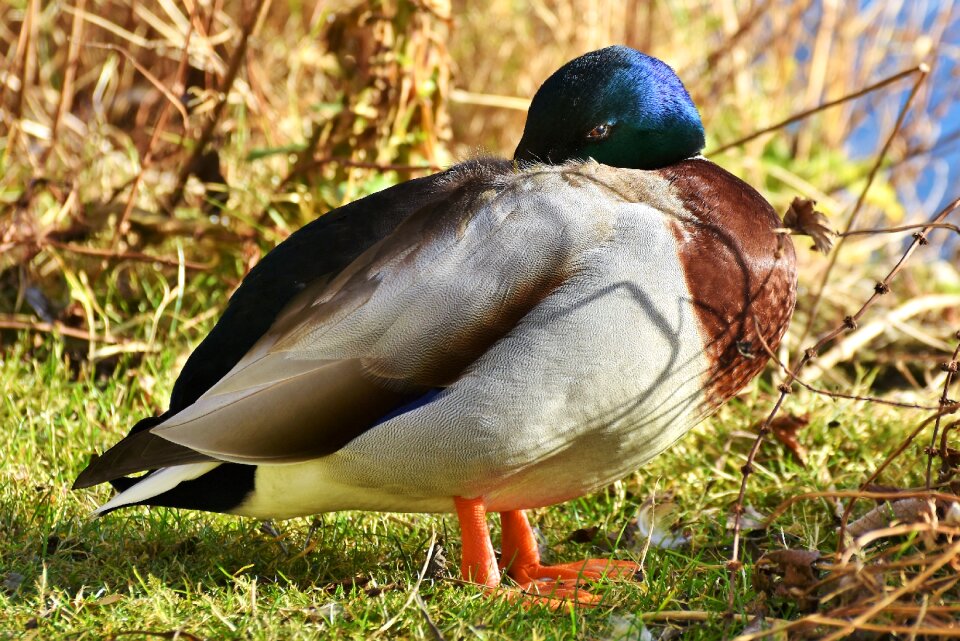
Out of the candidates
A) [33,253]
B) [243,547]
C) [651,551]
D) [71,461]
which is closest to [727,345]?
[651,551]

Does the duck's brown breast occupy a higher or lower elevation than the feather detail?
higher

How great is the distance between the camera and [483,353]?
2.82 meters

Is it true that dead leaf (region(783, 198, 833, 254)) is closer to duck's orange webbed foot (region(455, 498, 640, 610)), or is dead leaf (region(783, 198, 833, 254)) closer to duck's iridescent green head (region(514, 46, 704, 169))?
duck's iridescent green head (region(514, 46, 704, 169))

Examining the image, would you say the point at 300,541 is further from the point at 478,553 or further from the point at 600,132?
the point at 600,132

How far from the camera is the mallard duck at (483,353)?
2.77 m

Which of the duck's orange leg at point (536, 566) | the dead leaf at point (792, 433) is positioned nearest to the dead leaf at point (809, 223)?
the duck's orange leg at point (536, 566)

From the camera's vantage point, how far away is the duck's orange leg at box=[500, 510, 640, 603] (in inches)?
118

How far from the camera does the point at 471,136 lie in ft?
22.8

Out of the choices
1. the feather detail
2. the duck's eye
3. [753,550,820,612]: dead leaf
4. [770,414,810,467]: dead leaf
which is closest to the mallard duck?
the feather detail

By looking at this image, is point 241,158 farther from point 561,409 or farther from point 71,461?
point 561,409

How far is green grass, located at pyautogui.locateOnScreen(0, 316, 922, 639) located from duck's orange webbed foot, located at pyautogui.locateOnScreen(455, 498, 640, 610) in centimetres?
7

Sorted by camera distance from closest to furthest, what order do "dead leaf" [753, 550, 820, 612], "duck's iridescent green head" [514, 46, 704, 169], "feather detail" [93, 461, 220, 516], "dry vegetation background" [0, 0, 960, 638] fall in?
"dead leaf" [753, 550, 820, 612]
"feather detail" [93, 461, 220, 516]
"duck's iridescent green head" [514, 46, 704, 169]
"dry vegetation background" [0, 0, 960, 638]

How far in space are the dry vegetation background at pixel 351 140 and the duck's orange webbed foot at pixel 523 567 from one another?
483 millimetres

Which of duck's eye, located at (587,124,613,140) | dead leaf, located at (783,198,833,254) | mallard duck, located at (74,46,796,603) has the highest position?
duck's eye, located at (587,124,613,140)
